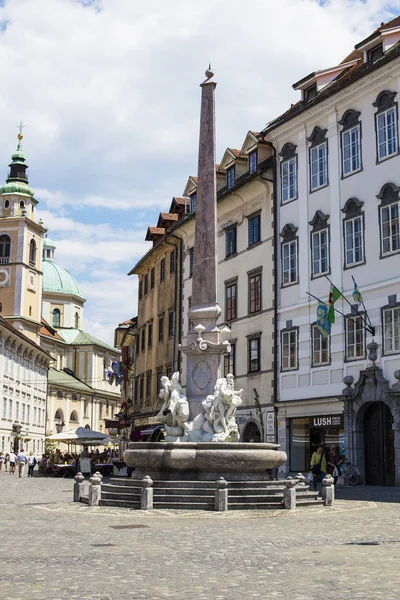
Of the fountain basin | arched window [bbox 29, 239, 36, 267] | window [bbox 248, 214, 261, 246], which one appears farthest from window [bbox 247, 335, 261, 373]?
arched window [bbox 29, 239, 36, 267]

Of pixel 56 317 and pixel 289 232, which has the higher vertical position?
pixel 56 317

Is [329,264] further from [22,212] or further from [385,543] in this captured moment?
[22,212]

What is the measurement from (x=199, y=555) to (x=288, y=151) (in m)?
26.8

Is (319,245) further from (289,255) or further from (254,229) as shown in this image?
(254,229)

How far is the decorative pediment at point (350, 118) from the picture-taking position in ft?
104

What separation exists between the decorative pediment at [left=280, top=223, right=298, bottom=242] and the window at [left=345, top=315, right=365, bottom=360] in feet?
17.5

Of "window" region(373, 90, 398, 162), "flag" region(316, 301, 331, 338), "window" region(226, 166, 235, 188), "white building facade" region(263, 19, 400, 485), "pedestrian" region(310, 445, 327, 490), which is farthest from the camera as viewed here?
"window" region(226, 166, 235, 188)

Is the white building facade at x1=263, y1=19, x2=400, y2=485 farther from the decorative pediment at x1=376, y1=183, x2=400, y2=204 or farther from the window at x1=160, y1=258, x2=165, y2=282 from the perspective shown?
the window at x1=160, y1=258, x2=165, y2=282

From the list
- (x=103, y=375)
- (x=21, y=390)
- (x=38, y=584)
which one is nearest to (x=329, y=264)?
(x=38, y=584)

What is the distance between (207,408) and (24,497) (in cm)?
752

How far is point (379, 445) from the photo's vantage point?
96.0ft

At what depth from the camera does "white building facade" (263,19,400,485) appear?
29234mm

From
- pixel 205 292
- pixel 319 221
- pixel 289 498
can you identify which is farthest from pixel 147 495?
pixel 319 221

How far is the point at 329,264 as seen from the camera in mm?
32281
